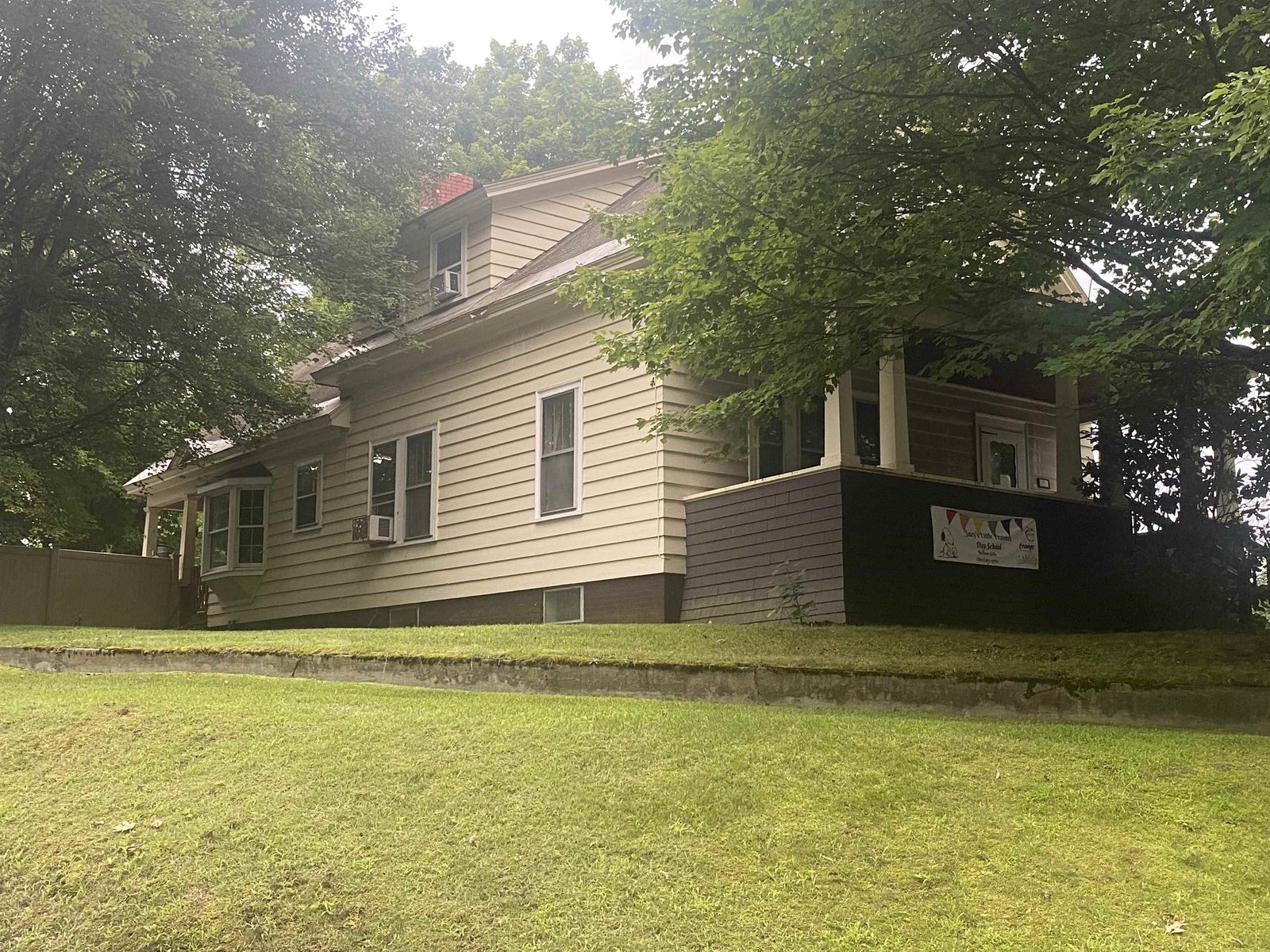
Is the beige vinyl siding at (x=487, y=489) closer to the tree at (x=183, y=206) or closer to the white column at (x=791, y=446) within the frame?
the tree at (x=183, y=206)

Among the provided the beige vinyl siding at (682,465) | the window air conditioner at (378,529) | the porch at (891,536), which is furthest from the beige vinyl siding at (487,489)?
the porch at (891,536)

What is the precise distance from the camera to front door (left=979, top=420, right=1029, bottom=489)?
17.6m

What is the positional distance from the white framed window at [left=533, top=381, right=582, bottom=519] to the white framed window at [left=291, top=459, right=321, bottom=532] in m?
6.16

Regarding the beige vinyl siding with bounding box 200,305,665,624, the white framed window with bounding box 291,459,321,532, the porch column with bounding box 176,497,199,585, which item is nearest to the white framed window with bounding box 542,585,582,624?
the beige vinyl siding with bounding box 200,305,665,624

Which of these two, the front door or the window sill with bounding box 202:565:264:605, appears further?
the window sill with bounding box 202:565:264:605

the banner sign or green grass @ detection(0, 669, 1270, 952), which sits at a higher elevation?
the banner sign

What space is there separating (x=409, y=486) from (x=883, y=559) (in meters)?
8.43

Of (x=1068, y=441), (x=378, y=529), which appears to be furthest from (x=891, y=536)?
(x=378, y=529)

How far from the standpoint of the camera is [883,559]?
42.5 feet

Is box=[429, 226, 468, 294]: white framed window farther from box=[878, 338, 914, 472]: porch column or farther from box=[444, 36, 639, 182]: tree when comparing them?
box=[444, 36, 639, 182]: tree

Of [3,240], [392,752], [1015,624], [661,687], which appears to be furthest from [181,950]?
[3,240]

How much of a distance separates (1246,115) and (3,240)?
17.5 metres

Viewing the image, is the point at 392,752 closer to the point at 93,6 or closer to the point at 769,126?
the point at 769,126

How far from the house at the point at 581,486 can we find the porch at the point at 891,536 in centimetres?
3
